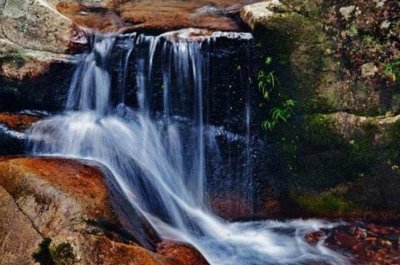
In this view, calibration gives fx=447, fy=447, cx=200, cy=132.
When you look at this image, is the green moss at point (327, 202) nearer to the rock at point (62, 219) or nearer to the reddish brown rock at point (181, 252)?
the reddish brown rock at point (181, 252)

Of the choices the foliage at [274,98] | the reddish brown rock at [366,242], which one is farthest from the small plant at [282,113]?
the reddish brown rock at [366,242]

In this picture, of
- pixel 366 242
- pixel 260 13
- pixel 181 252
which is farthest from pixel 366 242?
pixel 260 13

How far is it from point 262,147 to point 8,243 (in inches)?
165

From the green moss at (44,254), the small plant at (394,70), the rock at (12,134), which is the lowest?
the green moss at (44,254)

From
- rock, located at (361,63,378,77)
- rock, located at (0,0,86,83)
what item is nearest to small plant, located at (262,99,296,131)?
rock, located at (361,63,378,77)

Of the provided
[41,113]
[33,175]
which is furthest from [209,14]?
[33,175]

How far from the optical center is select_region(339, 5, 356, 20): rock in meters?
6.66

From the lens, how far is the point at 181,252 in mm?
4750

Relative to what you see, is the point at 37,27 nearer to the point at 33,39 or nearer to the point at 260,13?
the point at 33,39

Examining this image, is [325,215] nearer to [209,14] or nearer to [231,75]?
[231,75]

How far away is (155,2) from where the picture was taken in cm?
896

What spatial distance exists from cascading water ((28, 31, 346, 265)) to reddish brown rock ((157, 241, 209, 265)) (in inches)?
46.6

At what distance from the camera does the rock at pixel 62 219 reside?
380 cm

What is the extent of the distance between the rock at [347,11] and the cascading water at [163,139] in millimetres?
1955
